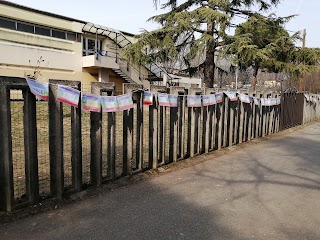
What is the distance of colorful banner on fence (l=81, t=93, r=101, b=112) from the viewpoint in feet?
12.9

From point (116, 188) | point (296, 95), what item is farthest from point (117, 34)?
point (116, 188)

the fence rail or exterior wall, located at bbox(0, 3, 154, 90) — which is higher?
exterior wall, located at bbox(0, 3, 154, 90)

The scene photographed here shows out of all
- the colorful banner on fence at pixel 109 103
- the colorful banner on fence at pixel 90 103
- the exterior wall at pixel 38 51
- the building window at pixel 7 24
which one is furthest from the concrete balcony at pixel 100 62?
the colorful banner on fence at pixel 90 103

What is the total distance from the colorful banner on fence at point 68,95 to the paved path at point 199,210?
1321 millimetres

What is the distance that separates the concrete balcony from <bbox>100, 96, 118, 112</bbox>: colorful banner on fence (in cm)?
1877

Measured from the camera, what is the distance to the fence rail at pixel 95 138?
336cm

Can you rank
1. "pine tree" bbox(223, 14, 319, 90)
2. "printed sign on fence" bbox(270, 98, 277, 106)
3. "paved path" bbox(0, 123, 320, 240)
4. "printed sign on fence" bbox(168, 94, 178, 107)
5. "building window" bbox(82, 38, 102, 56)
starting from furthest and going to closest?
"building window" bbox(82, 38, 102, 56)
"pine tree" bbox(223, 14, 319, 90)
"printed sign on fence" bbox(270, 98, 277, 106)
"printed sign on fence" bbox(168, 94, 178, 107)
"paved path" bbox(0, 123, 320, 240)

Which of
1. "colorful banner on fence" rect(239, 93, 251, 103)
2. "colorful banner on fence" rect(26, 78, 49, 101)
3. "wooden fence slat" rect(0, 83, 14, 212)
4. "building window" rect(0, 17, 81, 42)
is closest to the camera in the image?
"wooden fence slat" rect(0, 83, 14, 212)

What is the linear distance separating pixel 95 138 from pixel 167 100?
171cm

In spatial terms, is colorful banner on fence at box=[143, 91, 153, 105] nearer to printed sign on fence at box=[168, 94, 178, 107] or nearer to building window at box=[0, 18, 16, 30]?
printed sign on fence at box=[168, 94, 178, 107]

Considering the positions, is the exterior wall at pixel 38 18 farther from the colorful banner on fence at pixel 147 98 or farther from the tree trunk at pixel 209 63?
the colorful banner on fence at pixel 147 98

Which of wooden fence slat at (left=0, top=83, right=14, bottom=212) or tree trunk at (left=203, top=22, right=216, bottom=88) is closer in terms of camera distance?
wooden fence slat at (left=0, top=83, right=14, bottom=212)

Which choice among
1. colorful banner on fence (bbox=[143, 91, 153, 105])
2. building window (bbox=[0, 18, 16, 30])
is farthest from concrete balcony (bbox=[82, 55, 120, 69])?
colorful banner on fence (bbox=[143, 91, 153, 105])

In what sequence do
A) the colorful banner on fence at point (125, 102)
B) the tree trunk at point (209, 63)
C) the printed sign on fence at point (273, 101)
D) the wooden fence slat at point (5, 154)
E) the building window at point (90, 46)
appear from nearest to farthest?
the wooden fence slat at point (5, 154)
the colorful banner on fence at point (125, 102)
the printed sign on fence at point (273, 101)
the tree trunk at point (209, 63)
the building window at point (90, 46)
